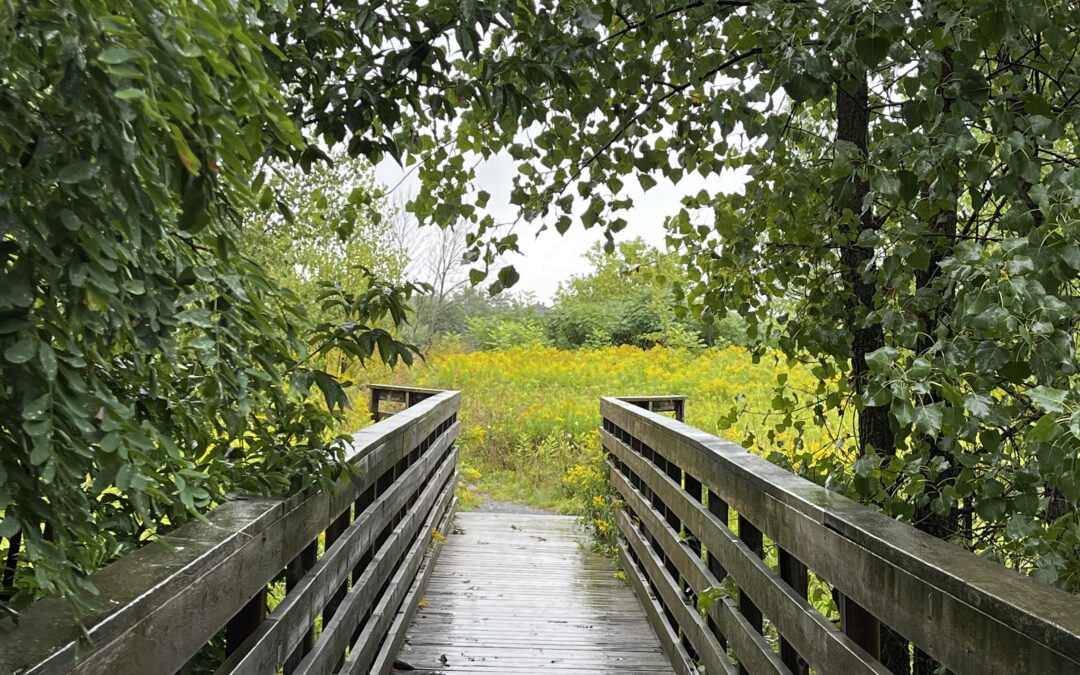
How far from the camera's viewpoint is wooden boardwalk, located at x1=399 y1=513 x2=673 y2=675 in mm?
4281

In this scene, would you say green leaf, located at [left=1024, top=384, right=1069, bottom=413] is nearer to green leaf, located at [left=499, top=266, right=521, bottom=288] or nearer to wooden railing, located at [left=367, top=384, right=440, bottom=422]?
green leaf, located at [left=499, top=266, right=521, bottom=288]

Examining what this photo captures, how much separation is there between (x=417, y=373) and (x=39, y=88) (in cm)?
1507

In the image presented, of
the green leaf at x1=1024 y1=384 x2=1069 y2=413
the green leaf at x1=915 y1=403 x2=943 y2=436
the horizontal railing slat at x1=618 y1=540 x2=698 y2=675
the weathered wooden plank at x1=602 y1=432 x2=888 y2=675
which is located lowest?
the horizontal railing slat at x1=618 y1=540 x2=698 y2=675

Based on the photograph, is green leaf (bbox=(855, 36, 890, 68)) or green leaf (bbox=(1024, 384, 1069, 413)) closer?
green leaf (bbox=(1024, 384, 1069, 413))

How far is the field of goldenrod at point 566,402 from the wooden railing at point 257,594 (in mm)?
3332

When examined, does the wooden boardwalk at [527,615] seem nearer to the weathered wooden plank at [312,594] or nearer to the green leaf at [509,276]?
the weathered wooden plank at [312,594]

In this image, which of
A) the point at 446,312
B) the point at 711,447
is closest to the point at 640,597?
the point at 711,447

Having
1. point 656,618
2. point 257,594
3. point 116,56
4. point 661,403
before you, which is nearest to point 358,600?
point 257,594

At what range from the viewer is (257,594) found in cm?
193

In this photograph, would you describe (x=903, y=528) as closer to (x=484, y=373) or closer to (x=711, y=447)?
(x=711, y=447)

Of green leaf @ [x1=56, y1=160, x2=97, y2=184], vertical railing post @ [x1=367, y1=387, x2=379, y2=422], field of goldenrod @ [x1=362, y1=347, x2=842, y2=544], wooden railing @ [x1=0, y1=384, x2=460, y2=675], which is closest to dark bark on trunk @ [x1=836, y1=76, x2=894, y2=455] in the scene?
wooden railing @ [x1=0, y1=384, x2=460, y2=675]

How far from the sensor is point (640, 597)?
5.23m

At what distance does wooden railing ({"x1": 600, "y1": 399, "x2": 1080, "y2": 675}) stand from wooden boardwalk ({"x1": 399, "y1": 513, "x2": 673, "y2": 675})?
11.2 inches

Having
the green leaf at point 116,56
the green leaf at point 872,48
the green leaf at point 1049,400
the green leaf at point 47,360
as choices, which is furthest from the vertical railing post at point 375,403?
the green leaf at point 116,56
